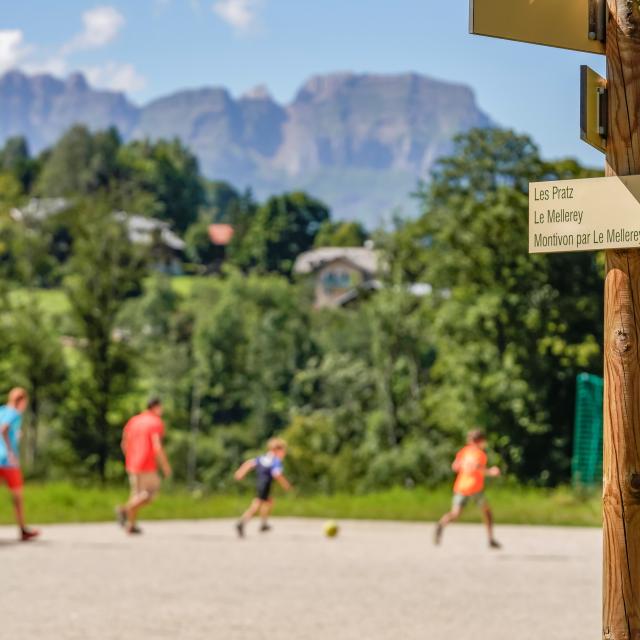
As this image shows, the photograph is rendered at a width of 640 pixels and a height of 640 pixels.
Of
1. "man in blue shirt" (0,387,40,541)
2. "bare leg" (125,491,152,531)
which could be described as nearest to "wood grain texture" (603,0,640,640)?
"man in blue shirt" (0,387,40,541)

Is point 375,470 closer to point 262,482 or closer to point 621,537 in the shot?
point 262,482

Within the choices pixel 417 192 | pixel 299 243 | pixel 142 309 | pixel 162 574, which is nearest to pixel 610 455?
pixel 162 574

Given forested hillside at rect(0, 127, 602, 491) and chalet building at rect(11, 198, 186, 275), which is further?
chalet building at rect(11, 198, 186, 275)

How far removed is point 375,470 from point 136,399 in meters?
13.6

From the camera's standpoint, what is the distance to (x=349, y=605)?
11703mm

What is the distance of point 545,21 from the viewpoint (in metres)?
5.27

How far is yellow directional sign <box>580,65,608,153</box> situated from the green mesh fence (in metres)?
25.9

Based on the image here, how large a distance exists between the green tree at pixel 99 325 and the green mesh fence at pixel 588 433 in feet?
62.8

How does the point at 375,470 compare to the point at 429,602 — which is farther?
the point at 375,470

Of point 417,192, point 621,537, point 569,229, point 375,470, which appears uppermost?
point 417,192

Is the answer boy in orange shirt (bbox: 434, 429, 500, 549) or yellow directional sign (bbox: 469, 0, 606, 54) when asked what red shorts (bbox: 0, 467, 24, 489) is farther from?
yellow directional sign (bbox: 469, 0, 606, 54)

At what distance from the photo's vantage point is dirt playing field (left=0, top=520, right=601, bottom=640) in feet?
33.6

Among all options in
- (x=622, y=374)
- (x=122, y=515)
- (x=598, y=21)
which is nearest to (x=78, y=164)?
(x=122, y=515)

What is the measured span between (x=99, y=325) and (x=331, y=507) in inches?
1118
